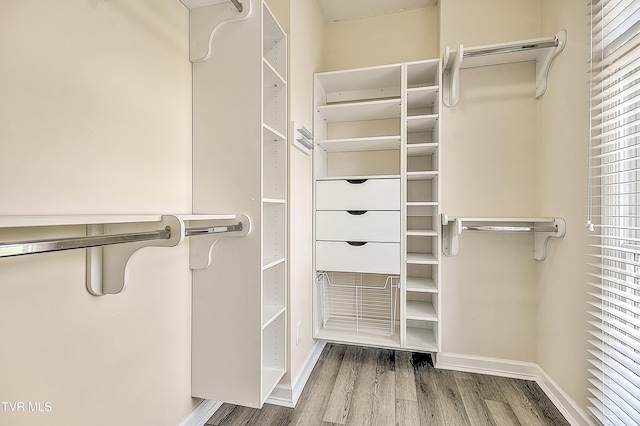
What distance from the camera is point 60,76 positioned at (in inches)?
32.3

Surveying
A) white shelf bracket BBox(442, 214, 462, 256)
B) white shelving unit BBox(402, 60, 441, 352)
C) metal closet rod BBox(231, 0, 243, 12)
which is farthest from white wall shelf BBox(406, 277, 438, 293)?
metal closet rod BBox(231, 0, 243, 12)

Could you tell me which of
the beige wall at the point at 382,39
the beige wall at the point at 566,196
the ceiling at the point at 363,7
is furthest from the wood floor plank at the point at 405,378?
the ceiling at the point at 363,7

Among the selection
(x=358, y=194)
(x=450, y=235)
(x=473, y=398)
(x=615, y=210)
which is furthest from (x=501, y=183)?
(x=473, y=398)

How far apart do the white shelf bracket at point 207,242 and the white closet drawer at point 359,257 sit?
91 centimetres

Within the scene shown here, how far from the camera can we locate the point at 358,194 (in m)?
2.07

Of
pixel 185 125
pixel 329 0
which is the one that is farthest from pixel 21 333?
pixel 329 0

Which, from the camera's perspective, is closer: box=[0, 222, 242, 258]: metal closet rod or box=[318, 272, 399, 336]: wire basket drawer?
box=[0, 222, 242, 258]: metal closet rod

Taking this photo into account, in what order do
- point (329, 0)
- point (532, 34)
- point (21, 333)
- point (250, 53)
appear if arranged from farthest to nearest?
point (329, 0)
point (532, 34)
point (250, 53)
point (21, 333)

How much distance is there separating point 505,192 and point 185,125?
2.01m

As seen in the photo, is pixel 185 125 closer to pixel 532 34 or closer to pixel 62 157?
pixel 62 157

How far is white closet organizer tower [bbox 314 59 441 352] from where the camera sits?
6.61ft

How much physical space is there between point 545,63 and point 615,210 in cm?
105

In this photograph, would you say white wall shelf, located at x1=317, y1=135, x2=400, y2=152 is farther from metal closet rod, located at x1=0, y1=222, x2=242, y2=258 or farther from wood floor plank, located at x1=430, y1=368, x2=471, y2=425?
wood floor plank, located at x1=430, y1=368, x2=471, y2=425

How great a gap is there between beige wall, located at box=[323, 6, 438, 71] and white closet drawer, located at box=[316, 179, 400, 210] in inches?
42.8
